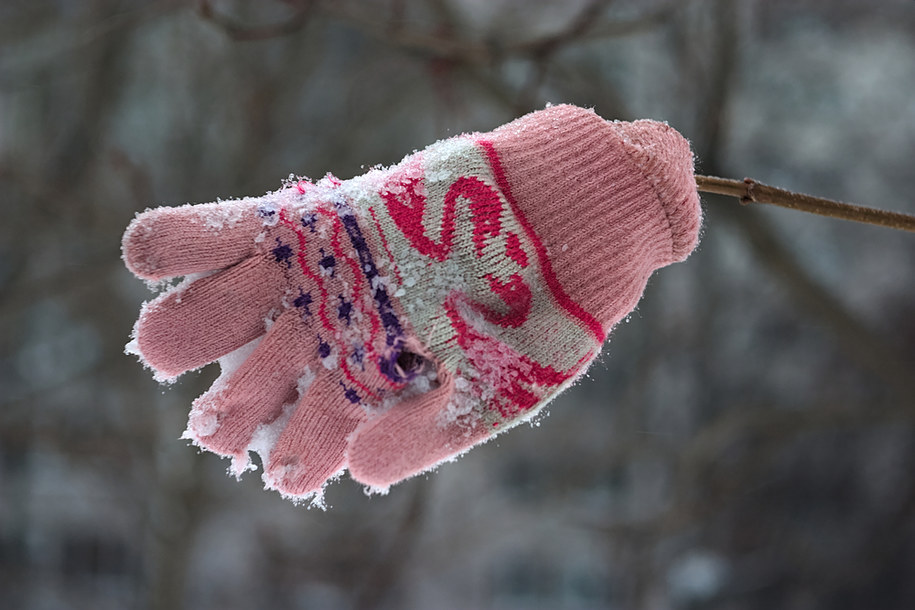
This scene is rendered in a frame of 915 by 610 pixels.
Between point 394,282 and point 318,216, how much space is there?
0.15 m

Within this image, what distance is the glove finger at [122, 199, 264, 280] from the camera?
1.04m

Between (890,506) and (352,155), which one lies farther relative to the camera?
(890,506)

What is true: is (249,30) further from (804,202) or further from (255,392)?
(804,202)

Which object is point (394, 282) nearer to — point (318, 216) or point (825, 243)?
point (318, 216)

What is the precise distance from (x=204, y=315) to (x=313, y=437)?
0.25m

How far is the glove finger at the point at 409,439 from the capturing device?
1.11 metres

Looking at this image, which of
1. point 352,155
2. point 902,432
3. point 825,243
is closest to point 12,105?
point 352,155

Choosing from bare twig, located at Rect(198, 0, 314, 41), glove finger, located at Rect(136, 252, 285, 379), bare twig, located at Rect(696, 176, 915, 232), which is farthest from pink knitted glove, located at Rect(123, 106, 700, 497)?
bare twig, located at Rect(198, 0, 314, 41)

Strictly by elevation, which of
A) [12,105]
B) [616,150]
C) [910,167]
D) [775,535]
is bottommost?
[775,535]

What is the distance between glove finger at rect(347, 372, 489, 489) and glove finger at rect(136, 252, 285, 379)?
0.25 meters

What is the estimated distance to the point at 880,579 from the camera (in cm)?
721

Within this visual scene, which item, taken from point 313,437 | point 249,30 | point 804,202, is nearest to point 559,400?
point 249,30

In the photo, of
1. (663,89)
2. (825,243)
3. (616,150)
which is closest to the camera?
(616,150)

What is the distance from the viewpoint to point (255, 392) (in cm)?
118
